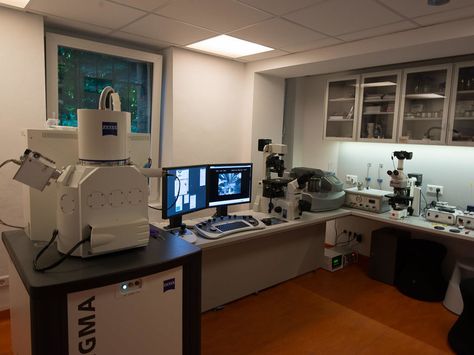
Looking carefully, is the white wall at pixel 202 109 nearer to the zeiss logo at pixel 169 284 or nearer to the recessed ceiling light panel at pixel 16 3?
the recessed ceiling light panel at pixel 16 3

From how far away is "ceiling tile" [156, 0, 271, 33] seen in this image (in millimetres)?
2328

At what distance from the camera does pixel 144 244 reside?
1.61 m

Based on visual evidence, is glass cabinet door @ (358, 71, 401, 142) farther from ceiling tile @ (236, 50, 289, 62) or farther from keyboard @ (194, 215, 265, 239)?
keyboard @ (194, 215, 265, 239)

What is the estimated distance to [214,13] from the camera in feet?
8.16

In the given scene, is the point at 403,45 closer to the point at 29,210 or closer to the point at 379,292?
the point at 379,292

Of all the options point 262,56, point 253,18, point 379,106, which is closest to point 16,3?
point 253,18

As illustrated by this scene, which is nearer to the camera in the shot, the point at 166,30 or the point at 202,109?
the point at 166,30

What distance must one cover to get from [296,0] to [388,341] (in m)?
2.53

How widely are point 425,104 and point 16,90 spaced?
3600mm

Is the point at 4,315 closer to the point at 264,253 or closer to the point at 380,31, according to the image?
the point at 264,253

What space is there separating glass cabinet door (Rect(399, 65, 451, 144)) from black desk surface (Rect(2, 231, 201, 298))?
2.69 metres

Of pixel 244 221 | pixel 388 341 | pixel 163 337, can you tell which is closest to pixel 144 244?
pixel 163 337

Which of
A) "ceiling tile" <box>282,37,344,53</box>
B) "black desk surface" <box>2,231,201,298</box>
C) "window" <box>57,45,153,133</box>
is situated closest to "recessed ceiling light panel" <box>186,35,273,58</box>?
"ceiling tile" <box>282,37,344,53</box>

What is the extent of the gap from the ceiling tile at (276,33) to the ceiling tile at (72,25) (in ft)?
3.92
